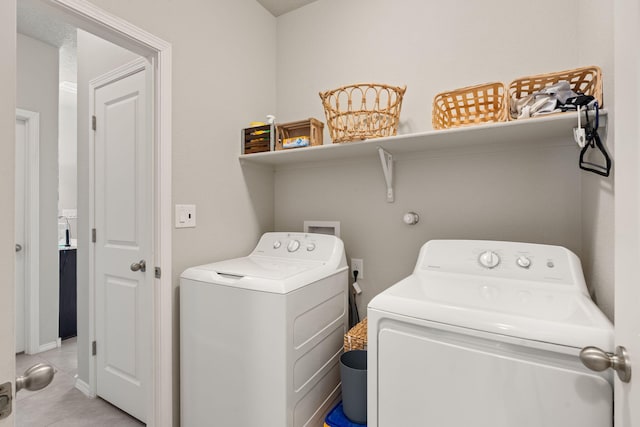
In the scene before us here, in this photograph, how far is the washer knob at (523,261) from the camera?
122 cm

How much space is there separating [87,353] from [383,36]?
2.79 m

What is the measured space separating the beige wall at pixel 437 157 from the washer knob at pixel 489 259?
0.28 metres

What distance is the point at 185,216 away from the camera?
158 centimetres

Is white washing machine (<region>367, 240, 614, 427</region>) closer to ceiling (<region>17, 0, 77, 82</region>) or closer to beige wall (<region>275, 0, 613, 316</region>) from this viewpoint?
beige wall (<region>275, 0, 613, 316</region>)

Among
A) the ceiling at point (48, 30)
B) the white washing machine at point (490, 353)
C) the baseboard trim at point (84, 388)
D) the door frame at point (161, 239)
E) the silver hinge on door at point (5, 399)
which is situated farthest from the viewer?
the ceiling at point (48, 30)

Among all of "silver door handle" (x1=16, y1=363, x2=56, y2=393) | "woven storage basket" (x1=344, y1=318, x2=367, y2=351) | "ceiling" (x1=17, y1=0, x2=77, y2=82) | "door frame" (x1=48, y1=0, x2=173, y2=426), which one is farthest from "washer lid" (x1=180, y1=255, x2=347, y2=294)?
"ceiling" (x1=17, y1=0, x2=77, y2=82)

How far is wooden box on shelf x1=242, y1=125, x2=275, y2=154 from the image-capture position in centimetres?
181

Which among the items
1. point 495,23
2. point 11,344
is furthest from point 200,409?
point 495,23

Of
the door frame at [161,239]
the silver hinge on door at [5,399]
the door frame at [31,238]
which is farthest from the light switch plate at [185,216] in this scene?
the door frame at [31,238]

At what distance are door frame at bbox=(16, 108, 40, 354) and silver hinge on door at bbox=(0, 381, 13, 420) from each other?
2867mm

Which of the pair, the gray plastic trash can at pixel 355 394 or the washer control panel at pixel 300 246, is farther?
the washer control panel at pixel 300 246

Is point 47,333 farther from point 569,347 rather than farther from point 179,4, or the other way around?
point 569,347

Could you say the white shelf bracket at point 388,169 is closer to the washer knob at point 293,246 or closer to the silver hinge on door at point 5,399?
the washer knob at point 293,246

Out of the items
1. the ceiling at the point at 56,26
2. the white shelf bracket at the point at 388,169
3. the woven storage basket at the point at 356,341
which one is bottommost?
the woven storage basket at the point at 356,341
